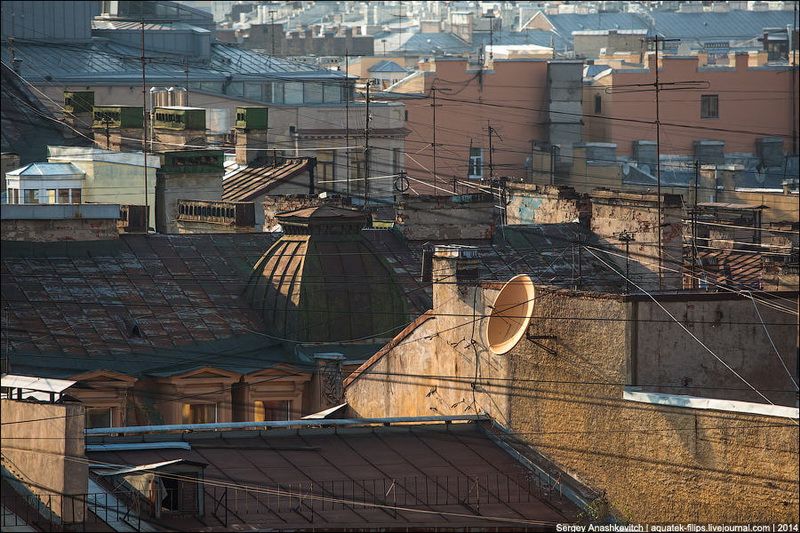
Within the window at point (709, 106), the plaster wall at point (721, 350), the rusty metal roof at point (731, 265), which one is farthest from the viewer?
the window at point (709, 106)

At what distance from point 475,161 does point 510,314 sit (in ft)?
161

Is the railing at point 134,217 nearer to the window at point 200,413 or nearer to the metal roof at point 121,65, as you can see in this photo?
the window at point 200,413

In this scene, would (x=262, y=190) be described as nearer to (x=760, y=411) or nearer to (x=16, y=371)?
(x=16, y=371)

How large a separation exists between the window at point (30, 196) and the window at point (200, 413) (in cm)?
899

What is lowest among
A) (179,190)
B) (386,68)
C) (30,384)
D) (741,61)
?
(30,384)

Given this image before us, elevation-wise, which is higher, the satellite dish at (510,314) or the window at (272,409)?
the satellite dish at (510,314)

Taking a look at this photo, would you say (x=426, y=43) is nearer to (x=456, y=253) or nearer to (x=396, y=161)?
(x=396, y=161)

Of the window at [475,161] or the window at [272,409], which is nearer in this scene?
the window at [272,409]

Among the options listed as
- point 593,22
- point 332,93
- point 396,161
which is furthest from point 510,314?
point 593,22

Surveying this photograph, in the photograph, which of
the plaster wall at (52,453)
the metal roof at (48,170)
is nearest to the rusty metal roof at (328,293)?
the metal roof at (48,170)

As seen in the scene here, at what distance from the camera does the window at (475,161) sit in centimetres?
6544

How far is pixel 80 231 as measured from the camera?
88.6 ft

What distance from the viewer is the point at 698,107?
74.0m

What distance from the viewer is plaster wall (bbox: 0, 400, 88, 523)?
1466 centimetres
